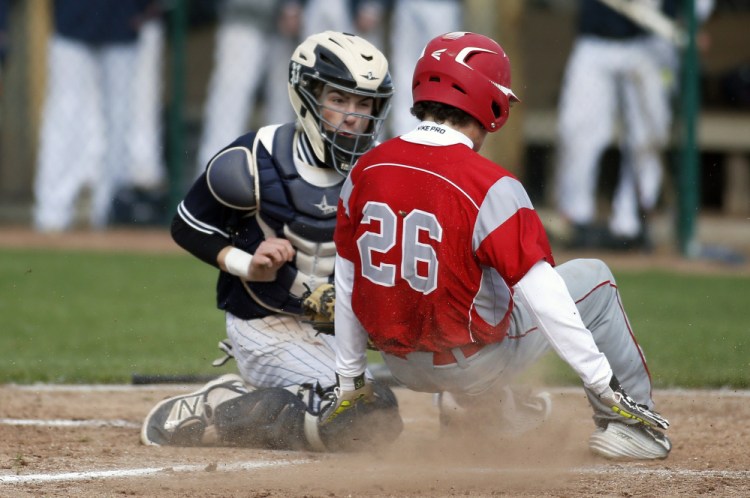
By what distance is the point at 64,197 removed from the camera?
39.0ft

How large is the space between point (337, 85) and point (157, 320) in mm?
3446

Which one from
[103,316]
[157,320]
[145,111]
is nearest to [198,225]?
[157,320]

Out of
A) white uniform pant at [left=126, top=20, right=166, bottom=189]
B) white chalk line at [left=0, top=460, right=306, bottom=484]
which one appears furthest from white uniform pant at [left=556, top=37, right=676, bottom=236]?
white chalk line at [left=0, top=460, right=306, bottom=484]

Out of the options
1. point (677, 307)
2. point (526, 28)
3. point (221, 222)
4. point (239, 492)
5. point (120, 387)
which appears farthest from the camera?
point (526, 28)

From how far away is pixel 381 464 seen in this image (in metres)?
4.48

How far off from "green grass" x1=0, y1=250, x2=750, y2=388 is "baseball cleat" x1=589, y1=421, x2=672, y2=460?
39 centimetres

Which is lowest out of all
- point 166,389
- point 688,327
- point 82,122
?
point 82,122

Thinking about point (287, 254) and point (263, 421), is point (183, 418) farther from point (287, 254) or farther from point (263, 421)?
point (287, 254)

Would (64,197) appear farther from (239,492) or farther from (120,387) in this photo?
(239,492)

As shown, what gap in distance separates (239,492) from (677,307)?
5.14 m

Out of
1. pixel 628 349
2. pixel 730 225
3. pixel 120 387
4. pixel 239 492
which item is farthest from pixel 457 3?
pixel 239 492

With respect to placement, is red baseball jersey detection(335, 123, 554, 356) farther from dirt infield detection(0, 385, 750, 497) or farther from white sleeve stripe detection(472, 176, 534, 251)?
dirt infield detection(0, 385, 750, 497)

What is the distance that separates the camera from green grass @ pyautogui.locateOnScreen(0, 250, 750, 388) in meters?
6.43

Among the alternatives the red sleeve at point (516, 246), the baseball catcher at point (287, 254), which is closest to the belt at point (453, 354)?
the red sleeve at point (516, 246)
